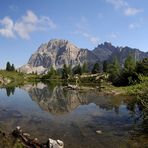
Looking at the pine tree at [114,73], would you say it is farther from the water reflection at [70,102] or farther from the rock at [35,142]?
the rock at [35,142]

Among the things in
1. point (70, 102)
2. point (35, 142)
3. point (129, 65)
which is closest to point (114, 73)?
point (129, 65)

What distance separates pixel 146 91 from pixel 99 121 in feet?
37.1

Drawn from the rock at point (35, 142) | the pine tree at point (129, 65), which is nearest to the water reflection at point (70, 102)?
the rock at point (35, 142)

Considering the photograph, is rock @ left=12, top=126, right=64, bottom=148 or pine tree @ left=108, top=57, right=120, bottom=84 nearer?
rock @ left=12, top=126, right=64, bottom=148

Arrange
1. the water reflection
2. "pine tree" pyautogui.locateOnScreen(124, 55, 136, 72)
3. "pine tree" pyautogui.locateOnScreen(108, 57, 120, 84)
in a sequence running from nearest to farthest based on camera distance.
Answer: the water reflection < "pine tree" pyautogui.locateOnScreen(124, 55, 136, 72) < "pine tree" pyautogui.locateOnScreen(108, 57, 120, 84)

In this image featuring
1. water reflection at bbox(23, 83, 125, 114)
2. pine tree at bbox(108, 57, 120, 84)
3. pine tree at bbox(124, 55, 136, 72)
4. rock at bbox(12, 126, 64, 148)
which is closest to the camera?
rock at bbox(12, 126, 64, 148)

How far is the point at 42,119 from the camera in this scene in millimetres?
43000

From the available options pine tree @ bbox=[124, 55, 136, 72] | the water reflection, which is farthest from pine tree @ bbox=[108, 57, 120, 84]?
the water reflection

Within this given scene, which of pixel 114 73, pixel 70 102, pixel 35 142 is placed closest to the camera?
pixel 35 142

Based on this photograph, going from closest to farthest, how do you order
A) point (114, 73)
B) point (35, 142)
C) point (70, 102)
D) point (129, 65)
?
point (35, 142) < point (70, 102) < point (129, 65) < point (114, 73)

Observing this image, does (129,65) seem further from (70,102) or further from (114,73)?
(70,102)

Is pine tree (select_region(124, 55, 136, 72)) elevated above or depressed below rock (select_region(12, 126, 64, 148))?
above

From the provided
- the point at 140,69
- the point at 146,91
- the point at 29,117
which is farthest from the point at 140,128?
the point at 140,69

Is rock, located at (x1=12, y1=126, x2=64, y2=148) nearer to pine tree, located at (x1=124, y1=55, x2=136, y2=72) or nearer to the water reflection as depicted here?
the water reflection
